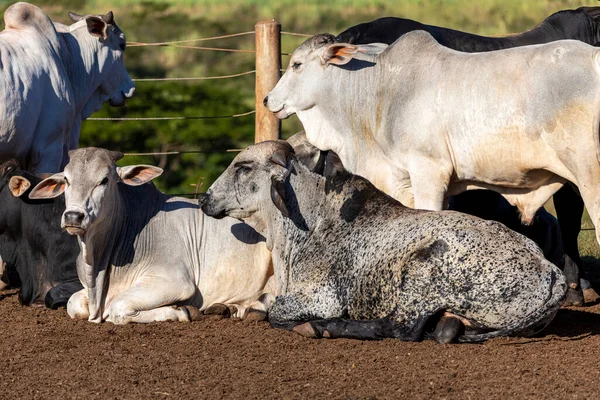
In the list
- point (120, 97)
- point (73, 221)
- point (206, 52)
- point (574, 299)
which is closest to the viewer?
point (73, 221)

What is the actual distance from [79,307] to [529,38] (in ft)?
12.5

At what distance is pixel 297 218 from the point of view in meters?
7.04

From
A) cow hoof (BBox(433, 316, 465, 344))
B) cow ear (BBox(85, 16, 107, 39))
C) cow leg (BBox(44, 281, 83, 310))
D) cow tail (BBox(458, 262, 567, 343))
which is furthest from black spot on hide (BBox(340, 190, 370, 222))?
cow ear (BBox(85, 16, 107, 39))

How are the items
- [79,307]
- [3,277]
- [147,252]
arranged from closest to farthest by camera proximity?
[79,307], [147,252], [3,277]

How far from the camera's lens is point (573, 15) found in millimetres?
8539

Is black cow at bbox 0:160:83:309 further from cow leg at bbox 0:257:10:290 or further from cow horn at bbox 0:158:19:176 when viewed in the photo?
cow leg at bbox 0:257:10:290

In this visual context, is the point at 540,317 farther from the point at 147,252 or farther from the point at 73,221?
the point at 73,221

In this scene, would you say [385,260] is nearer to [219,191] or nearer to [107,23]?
[219,191]

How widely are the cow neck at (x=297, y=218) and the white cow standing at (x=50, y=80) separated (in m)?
2.31

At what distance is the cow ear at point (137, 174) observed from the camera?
23.6ft

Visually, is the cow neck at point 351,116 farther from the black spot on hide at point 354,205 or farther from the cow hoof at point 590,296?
the cow hoof at point 590,296

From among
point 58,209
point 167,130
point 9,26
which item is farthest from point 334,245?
point 167,130

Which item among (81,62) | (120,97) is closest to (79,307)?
(81,62)

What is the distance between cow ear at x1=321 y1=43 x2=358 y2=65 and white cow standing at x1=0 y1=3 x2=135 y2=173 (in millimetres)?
2204
